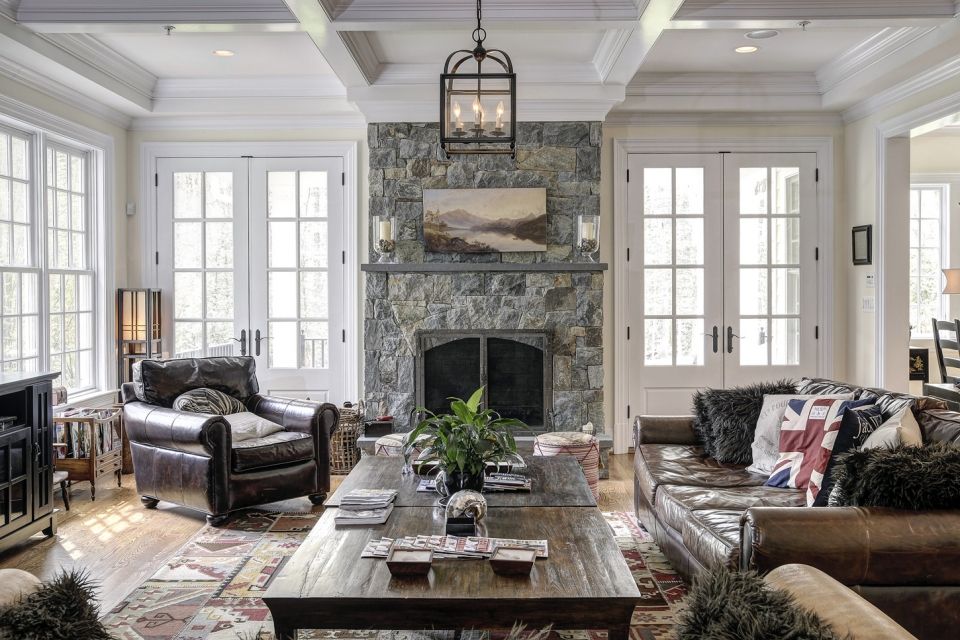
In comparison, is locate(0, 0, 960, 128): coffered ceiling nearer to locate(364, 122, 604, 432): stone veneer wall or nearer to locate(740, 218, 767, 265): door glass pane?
locate(364, 122, 604, 432): stone veneer wall

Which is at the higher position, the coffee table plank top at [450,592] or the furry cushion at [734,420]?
the furry cushion at [734,420]

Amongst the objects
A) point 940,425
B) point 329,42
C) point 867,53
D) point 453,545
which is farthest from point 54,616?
point 867,53

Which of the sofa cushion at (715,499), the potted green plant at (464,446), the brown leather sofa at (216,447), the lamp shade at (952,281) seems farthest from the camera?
the lamp shade at (952,281)

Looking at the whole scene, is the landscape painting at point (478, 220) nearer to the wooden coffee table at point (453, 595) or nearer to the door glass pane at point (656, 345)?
the door glass pane at point (656, 345)

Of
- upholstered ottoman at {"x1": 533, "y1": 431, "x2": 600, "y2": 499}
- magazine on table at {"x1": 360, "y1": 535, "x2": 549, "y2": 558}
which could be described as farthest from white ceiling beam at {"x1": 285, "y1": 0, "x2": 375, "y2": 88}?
upholstered ottoman at {"x1": 533, "y1": 431, "x2": 600, "y2": 499}

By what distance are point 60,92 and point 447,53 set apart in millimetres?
2546

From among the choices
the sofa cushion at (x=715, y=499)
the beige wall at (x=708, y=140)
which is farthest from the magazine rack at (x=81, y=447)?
the beige wall at (x=708, y=140)

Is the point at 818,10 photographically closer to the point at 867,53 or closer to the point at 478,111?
the point at 867,53

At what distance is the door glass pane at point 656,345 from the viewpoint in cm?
595

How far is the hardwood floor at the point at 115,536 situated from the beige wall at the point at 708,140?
5.56 ft

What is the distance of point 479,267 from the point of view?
18.1 feet

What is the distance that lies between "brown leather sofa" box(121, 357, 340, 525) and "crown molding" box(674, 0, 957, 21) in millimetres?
3054

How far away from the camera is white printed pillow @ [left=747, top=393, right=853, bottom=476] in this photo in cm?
342

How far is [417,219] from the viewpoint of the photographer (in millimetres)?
5594
